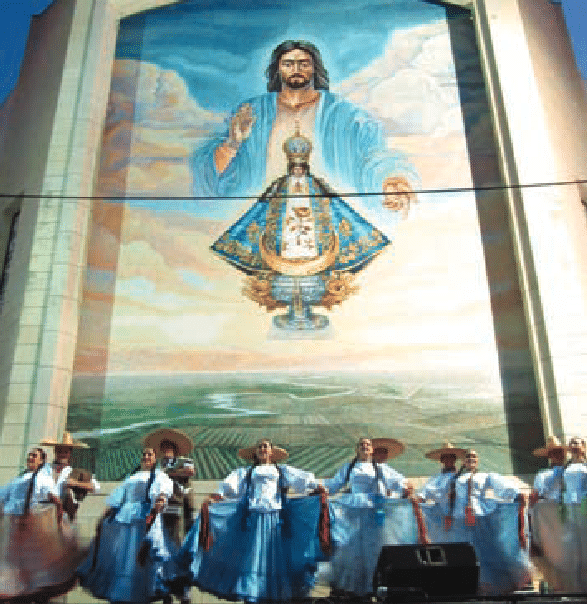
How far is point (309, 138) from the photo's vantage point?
1395 cm

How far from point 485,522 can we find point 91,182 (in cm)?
850

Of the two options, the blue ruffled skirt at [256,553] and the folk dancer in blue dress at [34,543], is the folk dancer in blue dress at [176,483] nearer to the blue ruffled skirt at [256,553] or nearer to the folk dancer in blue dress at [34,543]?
the blue ruffled skirt at [256,553]

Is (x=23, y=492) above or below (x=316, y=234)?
below

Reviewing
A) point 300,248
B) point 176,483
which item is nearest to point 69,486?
point 176,483

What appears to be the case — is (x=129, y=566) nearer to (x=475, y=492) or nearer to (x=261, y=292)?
(x=475, y=492)

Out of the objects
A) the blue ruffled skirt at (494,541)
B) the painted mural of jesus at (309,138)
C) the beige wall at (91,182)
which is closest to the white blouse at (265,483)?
the blue ruffled skirt at (494,541)

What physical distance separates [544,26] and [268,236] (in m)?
6.89

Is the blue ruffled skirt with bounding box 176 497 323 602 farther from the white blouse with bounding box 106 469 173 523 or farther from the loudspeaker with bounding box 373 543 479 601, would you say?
the loudspeaker with bounding box 373 543 479 601

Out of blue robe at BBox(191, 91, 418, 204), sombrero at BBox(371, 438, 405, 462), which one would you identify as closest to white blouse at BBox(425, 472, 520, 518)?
sombrero at BBox(371, 438, 405, 462)

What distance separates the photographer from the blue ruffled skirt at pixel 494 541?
306 inches

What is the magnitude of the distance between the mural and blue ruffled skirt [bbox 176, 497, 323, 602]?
3.27 meters

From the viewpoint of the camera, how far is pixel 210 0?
50.4 feet

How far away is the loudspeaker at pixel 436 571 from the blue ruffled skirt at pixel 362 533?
165cm

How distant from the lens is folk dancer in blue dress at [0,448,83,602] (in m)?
7.86
